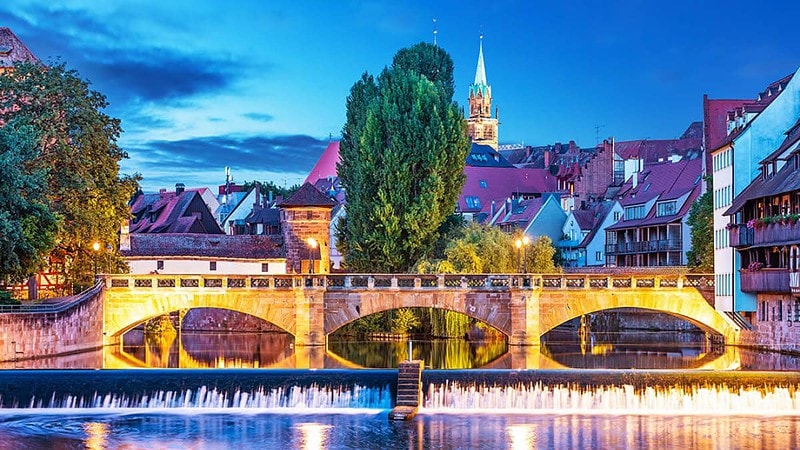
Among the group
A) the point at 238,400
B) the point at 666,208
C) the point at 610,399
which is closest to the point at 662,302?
the point at 610,399

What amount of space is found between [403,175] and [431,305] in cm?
1092

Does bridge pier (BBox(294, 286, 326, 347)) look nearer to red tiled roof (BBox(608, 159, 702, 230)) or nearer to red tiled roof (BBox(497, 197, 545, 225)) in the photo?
red tiled roof (BBox(608, 159, 702, 230))

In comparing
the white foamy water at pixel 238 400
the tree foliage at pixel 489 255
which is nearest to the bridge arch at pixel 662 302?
the tree foliage at pixel 489 255

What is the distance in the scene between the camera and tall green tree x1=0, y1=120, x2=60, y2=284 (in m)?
55.7

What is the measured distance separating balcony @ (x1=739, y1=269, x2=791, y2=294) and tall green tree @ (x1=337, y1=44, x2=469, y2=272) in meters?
19.8

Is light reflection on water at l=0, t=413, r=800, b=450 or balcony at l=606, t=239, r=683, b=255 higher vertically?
balcony at l=606, t=239, r=683, b=255

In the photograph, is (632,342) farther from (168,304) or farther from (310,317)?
(168,304)

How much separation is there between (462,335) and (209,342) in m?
14.4

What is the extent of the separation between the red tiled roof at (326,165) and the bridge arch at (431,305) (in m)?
78.4

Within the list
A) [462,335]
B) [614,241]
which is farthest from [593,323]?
[614,241]

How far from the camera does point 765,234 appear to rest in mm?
58656

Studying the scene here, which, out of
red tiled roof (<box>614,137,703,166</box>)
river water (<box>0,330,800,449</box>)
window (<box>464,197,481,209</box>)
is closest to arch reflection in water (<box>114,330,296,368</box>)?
river water (<box>0,330,800,449</box>)

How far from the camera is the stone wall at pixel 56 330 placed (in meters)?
55.5

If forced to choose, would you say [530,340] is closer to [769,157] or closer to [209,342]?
[769,157]
